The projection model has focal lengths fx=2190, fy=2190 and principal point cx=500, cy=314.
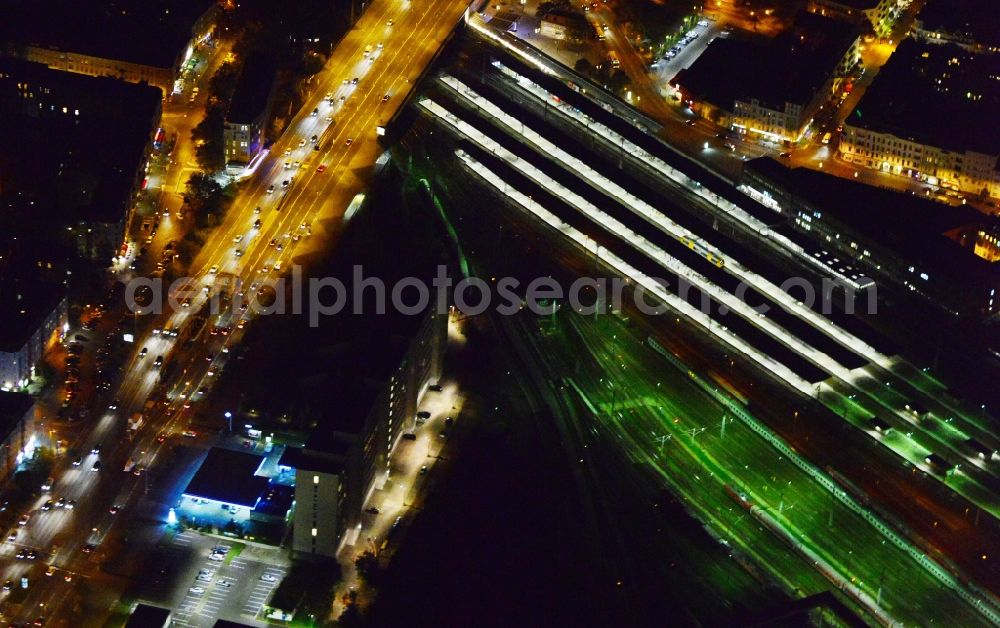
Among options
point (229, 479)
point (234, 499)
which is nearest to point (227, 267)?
point (229, 479)

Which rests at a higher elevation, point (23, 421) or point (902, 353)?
point (902, 353)

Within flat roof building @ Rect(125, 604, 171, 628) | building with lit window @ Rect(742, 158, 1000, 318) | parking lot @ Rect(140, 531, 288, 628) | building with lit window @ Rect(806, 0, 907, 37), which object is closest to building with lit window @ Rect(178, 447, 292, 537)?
parking lot @ Rect(140, 531, 288, 628)

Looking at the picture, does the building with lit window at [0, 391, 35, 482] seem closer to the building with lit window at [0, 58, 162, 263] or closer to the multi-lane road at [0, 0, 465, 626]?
the multi-lane road at [0, 0, 465, 626]

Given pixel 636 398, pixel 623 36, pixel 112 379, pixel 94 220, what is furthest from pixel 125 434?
pixel 623 36

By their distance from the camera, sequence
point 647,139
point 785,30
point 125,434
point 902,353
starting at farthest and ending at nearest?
1. point 785,30
2. point 647,139
3. point 902,353
4. point 125,434

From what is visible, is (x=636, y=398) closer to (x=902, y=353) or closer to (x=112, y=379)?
(x=902, y=353)

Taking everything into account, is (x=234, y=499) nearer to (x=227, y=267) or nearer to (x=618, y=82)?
(x=227, y=267)

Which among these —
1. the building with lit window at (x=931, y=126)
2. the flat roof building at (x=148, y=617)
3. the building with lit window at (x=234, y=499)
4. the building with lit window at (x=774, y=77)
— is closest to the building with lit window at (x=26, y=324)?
the building with lit window at (x=234, y=499)
